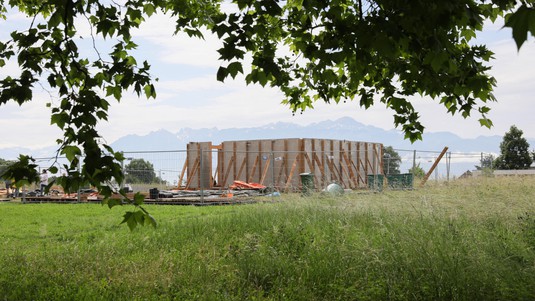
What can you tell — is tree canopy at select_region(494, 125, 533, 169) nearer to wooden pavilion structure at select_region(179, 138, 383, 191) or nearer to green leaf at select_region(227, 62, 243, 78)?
wooden pavilion structure at select_region(179, 138, 383, 191)

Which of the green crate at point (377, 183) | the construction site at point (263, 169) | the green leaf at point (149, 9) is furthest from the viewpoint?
the construction site at point (263, 169)

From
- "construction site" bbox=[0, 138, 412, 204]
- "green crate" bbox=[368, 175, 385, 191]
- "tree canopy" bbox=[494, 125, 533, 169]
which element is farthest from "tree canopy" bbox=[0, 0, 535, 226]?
"tree canopy" bbox=[494, 125, 533, 169]

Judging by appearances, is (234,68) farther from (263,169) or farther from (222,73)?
(263,169)

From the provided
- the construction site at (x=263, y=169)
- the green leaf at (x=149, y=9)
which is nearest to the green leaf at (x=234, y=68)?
the green leaf at (x=149, y=9)

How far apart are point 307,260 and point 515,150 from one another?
41.5m

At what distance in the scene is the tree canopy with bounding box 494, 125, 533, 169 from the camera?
4250 centimetres

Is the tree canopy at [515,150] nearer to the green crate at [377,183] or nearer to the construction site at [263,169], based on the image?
the construction site at [263,169]

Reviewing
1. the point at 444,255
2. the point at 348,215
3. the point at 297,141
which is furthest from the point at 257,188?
the point at 444,255

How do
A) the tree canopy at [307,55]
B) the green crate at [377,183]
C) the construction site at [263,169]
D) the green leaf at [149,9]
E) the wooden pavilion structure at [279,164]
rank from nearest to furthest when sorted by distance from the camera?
the tree canopy at [307,55], the green leaf at [149,9], the green crate at [377,183], the construction site at [263,169], the wooden pavilion structure at [279,164]

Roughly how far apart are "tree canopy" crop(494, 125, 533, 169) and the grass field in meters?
36.4

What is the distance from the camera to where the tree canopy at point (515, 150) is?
42.5 m

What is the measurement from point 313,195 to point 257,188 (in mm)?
9820

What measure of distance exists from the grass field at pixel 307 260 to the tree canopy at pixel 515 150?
36388 millimetres

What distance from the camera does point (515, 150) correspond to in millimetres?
42656
